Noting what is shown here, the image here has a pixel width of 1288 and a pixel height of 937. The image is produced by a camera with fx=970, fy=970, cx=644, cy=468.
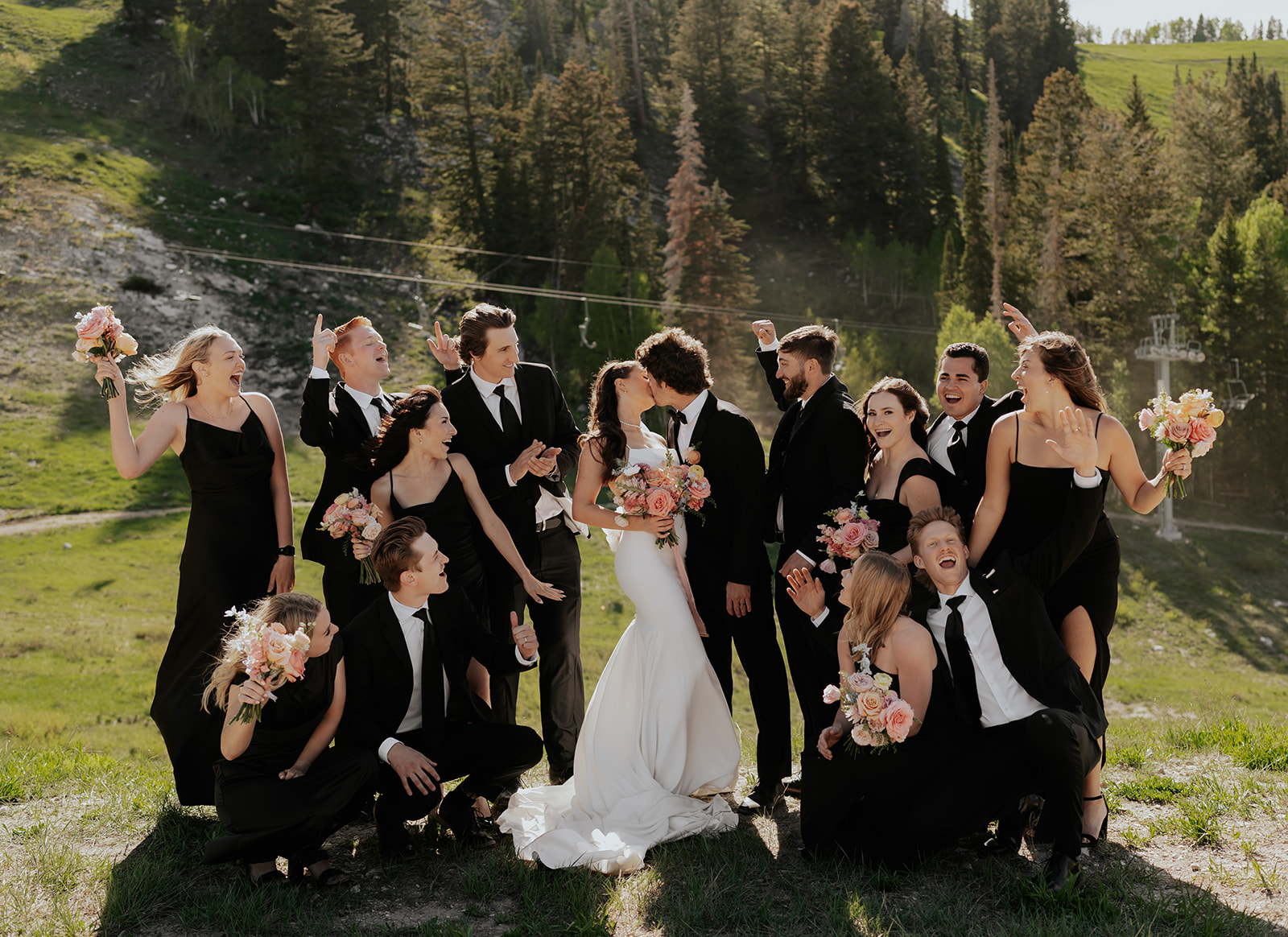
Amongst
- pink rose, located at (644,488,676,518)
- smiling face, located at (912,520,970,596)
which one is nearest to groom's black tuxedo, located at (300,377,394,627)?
pink rose, located at (644,488,676,518)

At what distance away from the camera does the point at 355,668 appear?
545cm

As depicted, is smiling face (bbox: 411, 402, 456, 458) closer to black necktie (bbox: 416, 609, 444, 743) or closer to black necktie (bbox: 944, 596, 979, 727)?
black necktie (bbox: 416, 609, 444, 743)

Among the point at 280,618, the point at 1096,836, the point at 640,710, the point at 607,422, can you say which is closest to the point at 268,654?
the point at 280,618

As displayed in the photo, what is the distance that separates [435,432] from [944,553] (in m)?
3.03

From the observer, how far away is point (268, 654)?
463 centimetres

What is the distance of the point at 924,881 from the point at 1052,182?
168 feet

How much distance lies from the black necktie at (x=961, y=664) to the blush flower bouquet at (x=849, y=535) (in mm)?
592

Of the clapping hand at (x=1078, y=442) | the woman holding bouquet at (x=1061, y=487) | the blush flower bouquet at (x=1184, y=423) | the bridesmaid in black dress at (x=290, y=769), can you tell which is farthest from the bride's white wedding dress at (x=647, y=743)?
the blush flower bouquet at (x=1184, y=423)

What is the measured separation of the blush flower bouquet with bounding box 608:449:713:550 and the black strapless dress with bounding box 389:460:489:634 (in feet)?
3.34

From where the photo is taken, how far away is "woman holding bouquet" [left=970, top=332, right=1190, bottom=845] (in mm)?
5273

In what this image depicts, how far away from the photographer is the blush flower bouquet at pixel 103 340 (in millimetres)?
5617

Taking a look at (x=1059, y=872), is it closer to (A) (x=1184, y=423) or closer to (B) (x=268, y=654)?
(A) (x=1184, y=423)

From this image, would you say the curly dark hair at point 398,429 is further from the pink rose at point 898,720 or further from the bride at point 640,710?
the pink rose at point 898,720

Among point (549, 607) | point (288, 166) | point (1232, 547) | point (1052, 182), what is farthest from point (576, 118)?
point (549, 607)
